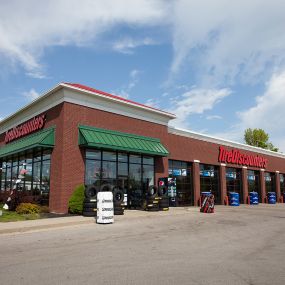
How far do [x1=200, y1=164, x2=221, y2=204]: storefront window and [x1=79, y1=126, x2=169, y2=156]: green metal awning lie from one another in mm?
7024

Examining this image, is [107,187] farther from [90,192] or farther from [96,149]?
[96,149]

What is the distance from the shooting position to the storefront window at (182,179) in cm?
2772

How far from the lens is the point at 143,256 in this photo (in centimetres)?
831

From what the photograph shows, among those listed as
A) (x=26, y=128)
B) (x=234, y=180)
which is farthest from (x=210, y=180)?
(x=26, y=128)

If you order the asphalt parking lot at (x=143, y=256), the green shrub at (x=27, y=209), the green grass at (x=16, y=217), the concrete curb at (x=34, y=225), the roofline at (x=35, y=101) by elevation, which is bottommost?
the asphalt parking lot at (x=143, y=256)

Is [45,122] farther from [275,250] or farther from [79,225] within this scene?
[275,250]

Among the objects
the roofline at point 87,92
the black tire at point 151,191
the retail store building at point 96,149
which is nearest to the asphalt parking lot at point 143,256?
the retail store building at point 96,149

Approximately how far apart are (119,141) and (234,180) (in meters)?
17.9

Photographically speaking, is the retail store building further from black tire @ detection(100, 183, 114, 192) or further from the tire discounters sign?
the tire discounters sign

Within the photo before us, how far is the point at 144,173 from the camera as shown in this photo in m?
24.3

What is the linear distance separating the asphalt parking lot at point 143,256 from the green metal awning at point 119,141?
714 centimetres

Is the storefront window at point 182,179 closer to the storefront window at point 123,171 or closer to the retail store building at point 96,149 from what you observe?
the retail store building at point 96,149

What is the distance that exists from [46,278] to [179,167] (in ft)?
74.4

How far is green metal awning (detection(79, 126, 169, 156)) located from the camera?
65.6 feet
